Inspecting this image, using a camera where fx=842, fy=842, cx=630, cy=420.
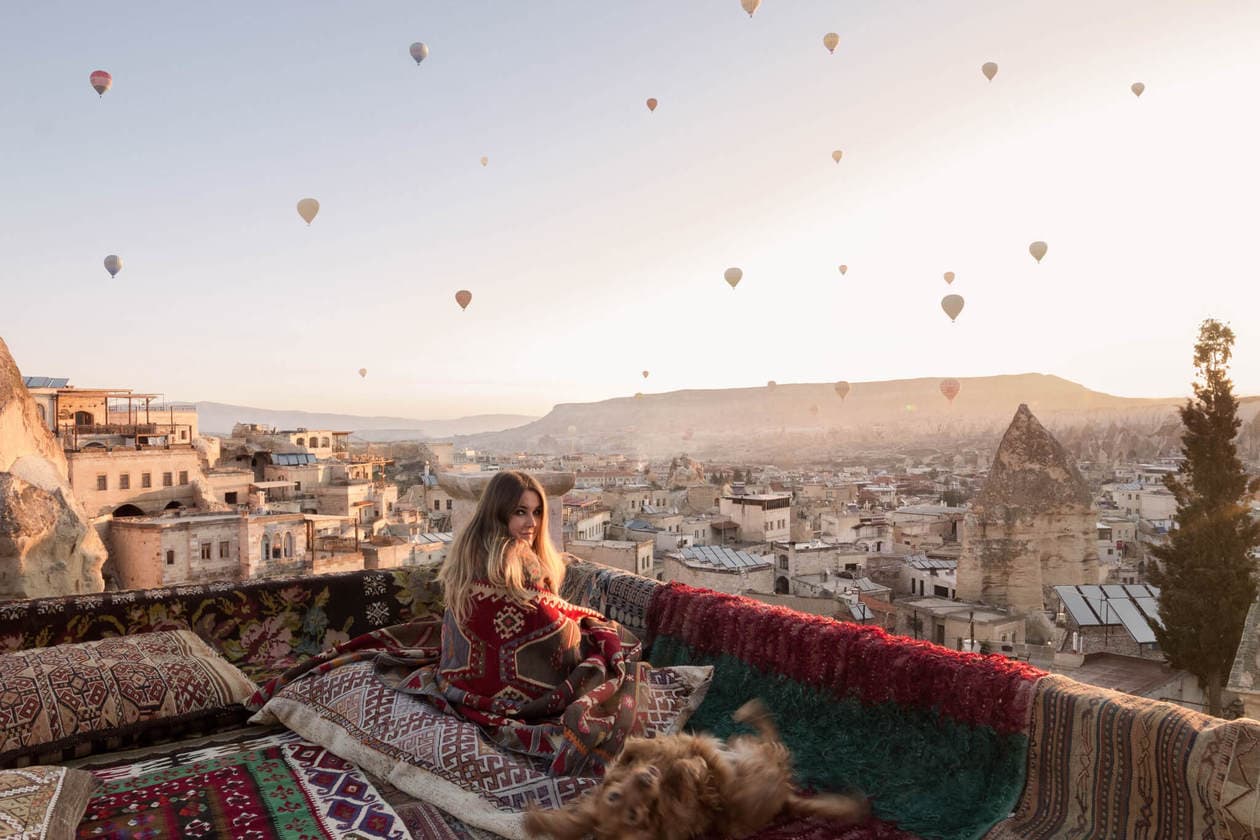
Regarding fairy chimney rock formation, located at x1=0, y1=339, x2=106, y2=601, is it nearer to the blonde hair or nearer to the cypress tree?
the blonde hair

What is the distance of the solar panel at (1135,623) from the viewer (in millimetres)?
12234

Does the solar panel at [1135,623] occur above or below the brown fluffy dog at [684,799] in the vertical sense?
below

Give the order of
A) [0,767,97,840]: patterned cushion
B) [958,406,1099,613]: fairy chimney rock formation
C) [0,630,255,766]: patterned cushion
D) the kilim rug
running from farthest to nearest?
[958,406,1099,613]: fairy chimney rock formation, [0,630,255,766]: patterned cushion, the kilim rug, [0,767,97,840]: patterned cushion

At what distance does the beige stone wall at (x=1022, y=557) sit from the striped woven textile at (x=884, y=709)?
14.5 metres

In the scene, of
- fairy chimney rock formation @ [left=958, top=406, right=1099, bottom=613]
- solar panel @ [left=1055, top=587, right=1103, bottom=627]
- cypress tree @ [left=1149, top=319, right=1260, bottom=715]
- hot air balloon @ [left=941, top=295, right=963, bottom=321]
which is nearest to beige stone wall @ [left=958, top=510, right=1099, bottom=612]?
fairy chimney rock formation @ [left=958, top=406, right=1099, bottom=613]

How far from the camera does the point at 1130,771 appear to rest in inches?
70.1

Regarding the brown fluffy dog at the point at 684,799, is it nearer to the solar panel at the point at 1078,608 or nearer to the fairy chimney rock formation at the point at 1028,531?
the solar panel at the point at 1078,608

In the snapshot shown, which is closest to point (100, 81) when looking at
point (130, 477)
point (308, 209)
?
point (308, 209)

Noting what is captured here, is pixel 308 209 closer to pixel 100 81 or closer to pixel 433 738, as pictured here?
pixel 100 81

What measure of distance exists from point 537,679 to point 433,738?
1.22ft

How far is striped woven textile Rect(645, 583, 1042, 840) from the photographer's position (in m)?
2.03

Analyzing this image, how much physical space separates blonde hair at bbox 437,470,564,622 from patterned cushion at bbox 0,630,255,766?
0.93m

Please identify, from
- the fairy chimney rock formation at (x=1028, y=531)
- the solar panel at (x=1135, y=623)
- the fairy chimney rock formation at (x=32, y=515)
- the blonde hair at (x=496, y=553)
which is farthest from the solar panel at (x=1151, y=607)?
the fairy chimney rock formation at (x=32, y=515)

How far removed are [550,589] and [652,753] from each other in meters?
0.94
